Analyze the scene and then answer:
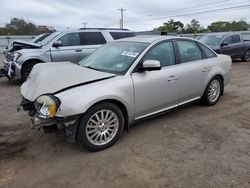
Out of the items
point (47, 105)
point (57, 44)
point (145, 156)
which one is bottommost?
point (145, 156)

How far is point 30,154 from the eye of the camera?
3.92 metres

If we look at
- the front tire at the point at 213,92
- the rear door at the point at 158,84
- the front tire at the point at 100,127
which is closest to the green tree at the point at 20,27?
the front tire at the point at 213,92

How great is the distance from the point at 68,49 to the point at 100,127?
228 inches

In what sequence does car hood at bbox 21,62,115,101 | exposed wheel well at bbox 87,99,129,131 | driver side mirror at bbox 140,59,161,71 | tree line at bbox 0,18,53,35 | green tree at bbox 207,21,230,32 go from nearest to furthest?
car hood at bbox 21,62,115,101, exposed wheel well at bbox 87,99,129,131, driver side mirror at bbox 140,59,161,71, tree line at bbox 0,18,53,35, green tree at bbox 207,21,230,32

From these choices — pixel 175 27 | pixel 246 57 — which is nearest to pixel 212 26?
pixel 175 27

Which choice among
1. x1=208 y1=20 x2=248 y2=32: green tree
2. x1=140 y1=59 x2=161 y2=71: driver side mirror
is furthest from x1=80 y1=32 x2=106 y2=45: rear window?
x1=208 y1=20 x2=248 y2=32: green tree

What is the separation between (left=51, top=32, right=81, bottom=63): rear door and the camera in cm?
895

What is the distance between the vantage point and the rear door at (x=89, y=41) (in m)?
9.41

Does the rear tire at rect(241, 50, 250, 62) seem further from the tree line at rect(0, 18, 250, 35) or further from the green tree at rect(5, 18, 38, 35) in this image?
the green tree at rect(5, 18, 38, 35)

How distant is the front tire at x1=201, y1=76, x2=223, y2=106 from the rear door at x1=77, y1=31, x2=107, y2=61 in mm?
4850

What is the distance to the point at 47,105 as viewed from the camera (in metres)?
3.62

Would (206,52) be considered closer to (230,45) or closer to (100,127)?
(100,127)

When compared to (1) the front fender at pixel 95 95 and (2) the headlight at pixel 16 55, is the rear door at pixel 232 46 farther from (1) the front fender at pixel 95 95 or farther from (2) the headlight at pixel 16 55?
(1) the front fender at pixel 95 95

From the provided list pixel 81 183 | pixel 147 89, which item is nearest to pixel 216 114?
pixel 147 89
